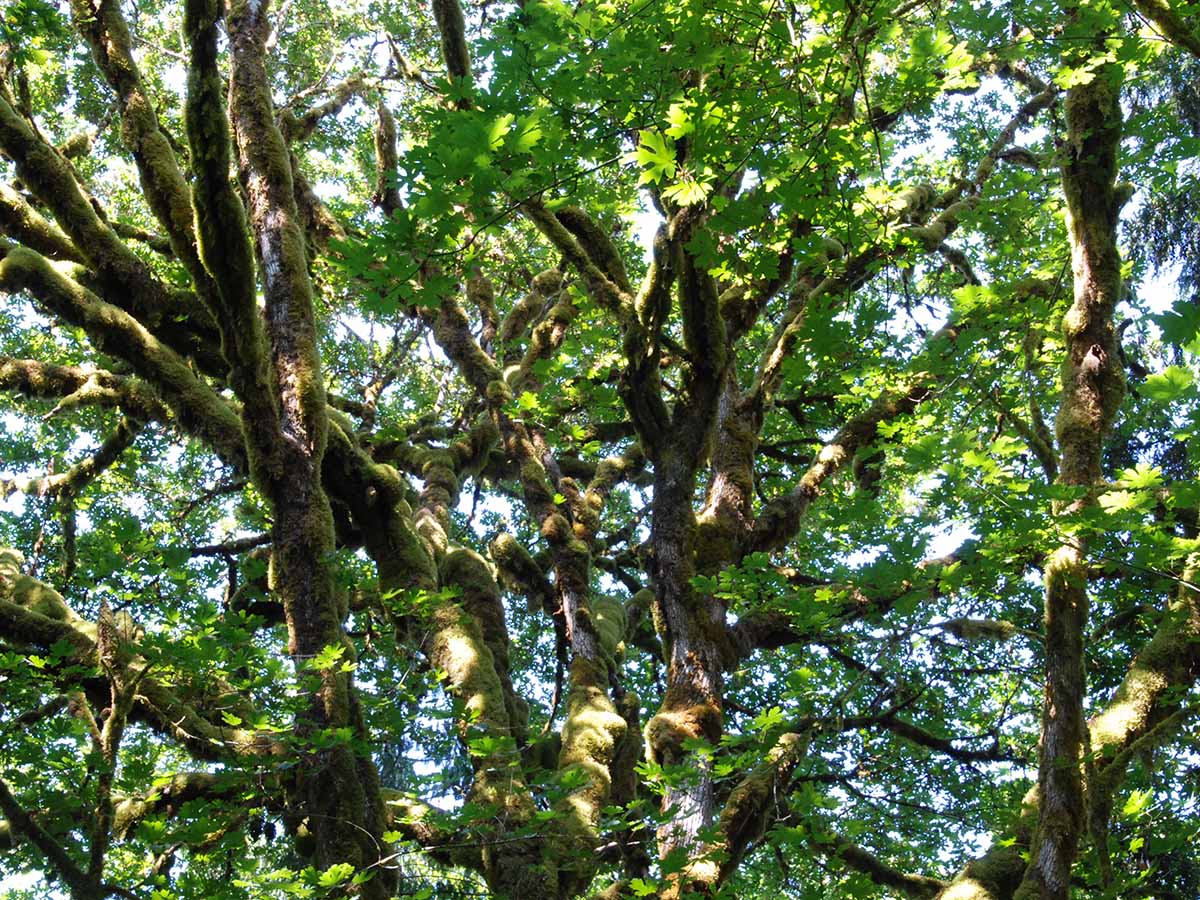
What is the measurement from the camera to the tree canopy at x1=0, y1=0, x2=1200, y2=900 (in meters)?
4.42

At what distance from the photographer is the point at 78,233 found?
6.53m

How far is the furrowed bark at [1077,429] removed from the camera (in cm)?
425

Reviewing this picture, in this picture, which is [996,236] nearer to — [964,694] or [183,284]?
[964,694]

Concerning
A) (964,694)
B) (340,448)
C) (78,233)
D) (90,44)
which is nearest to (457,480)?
(340,448)

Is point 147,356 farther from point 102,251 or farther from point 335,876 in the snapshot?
point 335,876

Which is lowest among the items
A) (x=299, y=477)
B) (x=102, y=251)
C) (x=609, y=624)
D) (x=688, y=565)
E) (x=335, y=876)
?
(x=335, y=876)

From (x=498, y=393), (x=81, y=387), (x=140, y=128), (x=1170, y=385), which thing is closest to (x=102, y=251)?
(x=140, y=128)

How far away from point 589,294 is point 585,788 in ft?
10.8

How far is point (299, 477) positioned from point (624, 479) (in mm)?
4937

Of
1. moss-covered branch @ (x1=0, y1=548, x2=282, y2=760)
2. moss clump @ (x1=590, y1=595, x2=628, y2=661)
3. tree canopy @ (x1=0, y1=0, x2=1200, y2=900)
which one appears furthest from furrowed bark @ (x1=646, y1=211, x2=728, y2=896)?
moss-covered branch @ (x1=0, y1=548, x2=282, y2=760)

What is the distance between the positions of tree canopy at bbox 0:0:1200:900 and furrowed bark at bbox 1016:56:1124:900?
0.07 feet

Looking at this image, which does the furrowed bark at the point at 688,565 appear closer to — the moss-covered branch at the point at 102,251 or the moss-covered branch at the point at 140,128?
the moss-covered branch at the point at 140,128

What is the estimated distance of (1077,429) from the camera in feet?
15.9

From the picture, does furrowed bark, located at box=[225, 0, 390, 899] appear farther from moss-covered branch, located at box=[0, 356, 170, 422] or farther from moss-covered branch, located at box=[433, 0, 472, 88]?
moss-covered branch, located at box=[0, 356, 170, 422]
